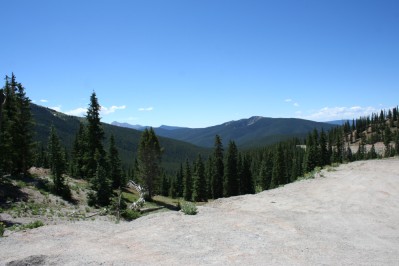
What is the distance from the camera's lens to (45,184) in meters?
42.8

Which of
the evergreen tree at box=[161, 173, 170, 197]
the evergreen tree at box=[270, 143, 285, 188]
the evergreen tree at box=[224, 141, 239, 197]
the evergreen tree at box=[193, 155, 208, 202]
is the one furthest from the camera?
the evergreen tree at box=[161, 173, 170, 197]

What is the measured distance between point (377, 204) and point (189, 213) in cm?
1241

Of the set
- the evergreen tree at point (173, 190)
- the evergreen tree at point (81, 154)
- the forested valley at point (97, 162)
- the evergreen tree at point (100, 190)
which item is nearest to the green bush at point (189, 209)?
the forested valley at point (97, 162)

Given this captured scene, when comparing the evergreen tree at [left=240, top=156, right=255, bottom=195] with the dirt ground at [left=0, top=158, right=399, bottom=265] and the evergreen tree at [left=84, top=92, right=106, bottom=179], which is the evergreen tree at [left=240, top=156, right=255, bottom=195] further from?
the dirt ground at [left=0, top=158, right=399, bottom=265]

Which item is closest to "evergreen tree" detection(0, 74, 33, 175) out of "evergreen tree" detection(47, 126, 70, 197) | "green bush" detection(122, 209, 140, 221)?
"evergreen tree" detection(47, 126, 70, 197)

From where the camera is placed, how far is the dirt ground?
11.7 metres

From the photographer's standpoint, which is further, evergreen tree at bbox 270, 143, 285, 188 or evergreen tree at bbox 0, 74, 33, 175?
evergreen tree at bbox 270, 143, 285, 188

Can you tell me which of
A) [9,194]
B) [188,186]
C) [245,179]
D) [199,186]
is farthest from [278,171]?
[9,194]

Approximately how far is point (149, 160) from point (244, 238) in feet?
142

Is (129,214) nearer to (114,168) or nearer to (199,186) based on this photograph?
(114,168)

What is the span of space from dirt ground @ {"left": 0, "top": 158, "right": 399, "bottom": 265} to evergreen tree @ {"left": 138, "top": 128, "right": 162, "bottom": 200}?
35.2 metres

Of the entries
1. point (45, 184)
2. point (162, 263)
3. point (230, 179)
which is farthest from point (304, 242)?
point (230, 179)

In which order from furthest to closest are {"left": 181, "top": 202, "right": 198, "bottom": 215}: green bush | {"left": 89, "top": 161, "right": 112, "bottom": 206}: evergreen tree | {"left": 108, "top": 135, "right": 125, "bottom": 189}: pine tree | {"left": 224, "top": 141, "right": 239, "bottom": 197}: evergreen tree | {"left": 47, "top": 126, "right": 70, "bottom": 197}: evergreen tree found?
{"left": 224, "top": 141, "right": 239, "bottom": 197}: evergreen tree → {"left": 108, "top": 135, "right": 125, "bottom": 189}: pine tree → {"left": 89, "top": 161, "right": 112, "bottom": 206}: evergreen tree → {"left": 47, "top": 126, "right": 70, "bottom": 197}: evergreen tree → {"left": 181, "top": 202, "right": 198, "bottom": 215}: green bush

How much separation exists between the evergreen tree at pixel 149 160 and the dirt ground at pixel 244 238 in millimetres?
35174
